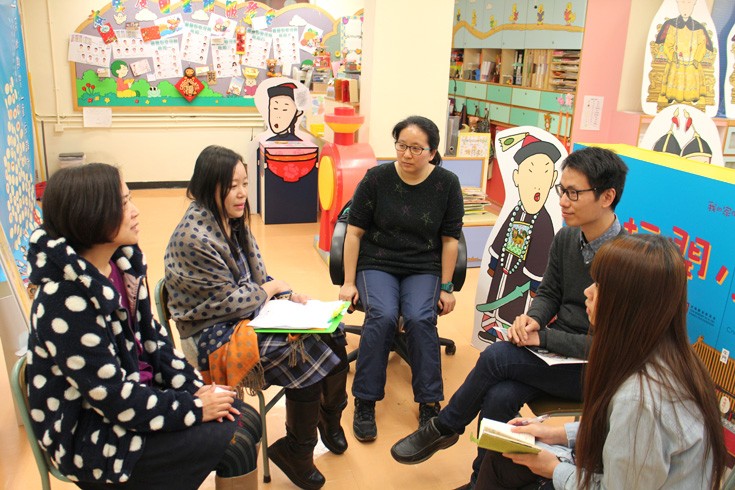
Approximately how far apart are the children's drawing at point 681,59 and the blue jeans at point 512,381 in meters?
2.82

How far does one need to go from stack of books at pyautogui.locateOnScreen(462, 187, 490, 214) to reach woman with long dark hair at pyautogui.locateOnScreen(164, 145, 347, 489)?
2.54m

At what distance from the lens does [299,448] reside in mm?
2111

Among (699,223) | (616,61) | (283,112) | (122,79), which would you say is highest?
(616,61)

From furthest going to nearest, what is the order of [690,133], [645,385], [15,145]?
[15,145]
[690,133]
[645,385]

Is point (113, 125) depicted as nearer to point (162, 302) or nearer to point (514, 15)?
point (514, 15)

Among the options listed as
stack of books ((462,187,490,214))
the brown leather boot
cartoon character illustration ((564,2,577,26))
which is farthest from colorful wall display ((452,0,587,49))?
the brown leather boot

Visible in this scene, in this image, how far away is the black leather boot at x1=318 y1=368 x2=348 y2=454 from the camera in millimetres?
2253

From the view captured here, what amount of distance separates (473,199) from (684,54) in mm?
1654

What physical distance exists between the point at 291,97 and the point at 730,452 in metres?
4.15

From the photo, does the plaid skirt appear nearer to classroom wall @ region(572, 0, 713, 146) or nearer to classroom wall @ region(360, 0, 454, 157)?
classroom wall @ region(360, 0, 454, 157)

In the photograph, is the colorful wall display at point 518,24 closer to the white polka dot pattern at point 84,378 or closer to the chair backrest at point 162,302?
the chair backrest at point 162,302

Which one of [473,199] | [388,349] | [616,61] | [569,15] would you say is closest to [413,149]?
[388,349]

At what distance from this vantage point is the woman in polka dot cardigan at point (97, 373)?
135 centimetres

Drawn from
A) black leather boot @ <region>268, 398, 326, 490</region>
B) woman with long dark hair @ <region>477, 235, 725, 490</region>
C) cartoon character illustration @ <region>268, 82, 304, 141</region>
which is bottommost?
black leather boot @ <region>268, 398, 326, 490</region>
